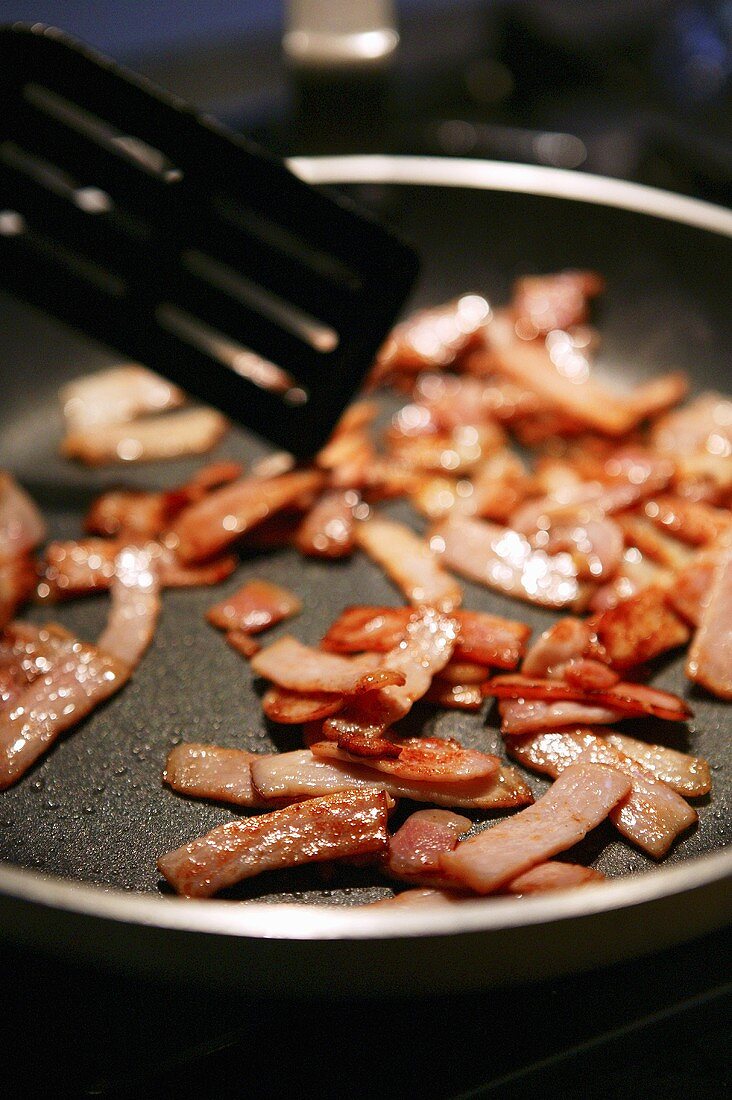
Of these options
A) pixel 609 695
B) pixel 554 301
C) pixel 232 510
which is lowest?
pixel 232 510

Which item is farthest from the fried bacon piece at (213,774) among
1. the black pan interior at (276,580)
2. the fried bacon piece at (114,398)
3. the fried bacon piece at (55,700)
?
the fried bacon piece at (114,398)

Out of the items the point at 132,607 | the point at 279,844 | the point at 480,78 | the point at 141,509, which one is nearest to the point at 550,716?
the point at 279,844

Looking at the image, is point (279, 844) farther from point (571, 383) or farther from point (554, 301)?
point (554, 301)

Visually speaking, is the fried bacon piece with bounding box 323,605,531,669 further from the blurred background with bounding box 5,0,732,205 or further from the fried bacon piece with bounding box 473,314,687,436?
the blurred background with bounding box 5,0,732,205

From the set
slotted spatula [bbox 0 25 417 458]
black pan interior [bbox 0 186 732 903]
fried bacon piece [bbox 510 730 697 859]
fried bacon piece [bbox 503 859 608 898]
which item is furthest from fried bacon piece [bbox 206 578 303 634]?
fried bacon piece [bbox 503 859 608 898]

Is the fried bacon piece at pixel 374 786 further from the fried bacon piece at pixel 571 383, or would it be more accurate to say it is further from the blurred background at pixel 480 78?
the blurred background at pixel 480 78

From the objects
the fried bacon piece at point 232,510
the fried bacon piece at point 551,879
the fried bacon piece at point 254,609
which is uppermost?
the fried bacon piece at point 551,879
